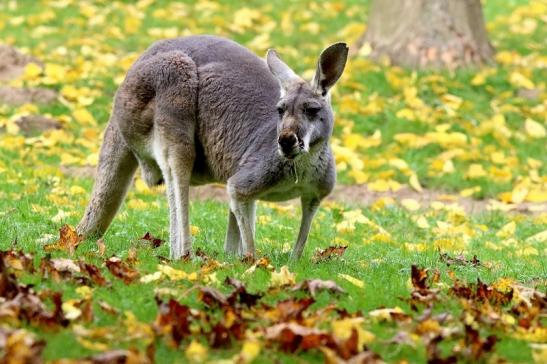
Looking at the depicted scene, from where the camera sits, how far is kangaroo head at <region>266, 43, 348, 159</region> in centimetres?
557

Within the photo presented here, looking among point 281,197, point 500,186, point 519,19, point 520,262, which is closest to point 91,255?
point 281,197

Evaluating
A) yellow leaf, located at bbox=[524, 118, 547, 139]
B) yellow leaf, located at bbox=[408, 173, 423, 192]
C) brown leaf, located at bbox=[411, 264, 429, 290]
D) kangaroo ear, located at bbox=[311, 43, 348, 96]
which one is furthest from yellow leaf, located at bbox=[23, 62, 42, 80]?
brown leaf, located at bbox=[411, 264, 429, 290]

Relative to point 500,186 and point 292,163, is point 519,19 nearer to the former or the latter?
point 500,186

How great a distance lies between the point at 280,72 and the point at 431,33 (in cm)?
710

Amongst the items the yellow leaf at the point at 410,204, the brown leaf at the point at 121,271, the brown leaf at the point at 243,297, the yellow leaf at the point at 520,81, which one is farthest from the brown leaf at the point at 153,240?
the yellow leaf at the point at 520,81

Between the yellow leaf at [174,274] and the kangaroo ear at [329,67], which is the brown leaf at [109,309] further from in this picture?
the kangaroo ear at [329,67]

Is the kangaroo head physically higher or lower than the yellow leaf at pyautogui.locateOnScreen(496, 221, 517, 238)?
higher

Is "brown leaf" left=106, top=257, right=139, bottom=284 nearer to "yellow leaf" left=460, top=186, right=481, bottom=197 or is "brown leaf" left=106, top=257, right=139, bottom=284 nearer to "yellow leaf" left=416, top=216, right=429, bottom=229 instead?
"yellow leaf" left=416, top=216, right=429, bottom=229

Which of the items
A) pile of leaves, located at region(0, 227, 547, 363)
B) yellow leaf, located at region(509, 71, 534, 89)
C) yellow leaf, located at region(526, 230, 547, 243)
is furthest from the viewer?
yellow leaf, located at region(509, 71, 534, 89)

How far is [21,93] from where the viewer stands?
11.2 metres

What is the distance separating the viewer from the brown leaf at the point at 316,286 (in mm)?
4981

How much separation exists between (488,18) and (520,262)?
9.15m

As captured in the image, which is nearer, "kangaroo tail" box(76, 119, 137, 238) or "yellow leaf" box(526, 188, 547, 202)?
"kangaroo tail" box(76, 119, 137, 238)

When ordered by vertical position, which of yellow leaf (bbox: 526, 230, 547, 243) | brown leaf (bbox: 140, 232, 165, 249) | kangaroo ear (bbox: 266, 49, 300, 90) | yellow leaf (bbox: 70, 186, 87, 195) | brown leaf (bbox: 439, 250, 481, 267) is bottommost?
yellow leaf (bbox: 526, 230, 547, 243)
